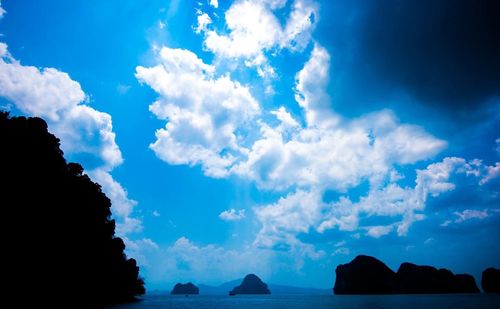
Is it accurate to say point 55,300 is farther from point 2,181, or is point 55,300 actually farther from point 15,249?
point 2,181

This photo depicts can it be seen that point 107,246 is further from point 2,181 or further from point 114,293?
point 2,181

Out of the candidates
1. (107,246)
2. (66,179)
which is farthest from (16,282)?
(107,246)

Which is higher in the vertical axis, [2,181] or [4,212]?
[2,181]

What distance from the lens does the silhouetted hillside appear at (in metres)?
35.6

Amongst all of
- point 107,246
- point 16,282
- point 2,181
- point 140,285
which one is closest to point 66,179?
point 2,181

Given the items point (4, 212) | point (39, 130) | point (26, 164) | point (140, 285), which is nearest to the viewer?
point (4, 212)

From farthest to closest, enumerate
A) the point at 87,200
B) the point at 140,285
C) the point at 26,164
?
the point at 140,285 → the point at 87,200 → the point at 26,164

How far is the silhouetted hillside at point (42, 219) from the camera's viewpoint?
35562 millimetres

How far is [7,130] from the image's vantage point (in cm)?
3938

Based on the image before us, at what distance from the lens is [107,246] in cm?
6744

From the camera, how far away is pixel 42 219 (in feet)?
127

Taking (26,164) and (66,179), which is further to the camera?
(66,179)

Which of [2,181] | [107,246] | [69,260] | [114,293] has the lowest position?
[114,293]

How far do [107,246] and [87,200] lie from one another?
17875 mm
